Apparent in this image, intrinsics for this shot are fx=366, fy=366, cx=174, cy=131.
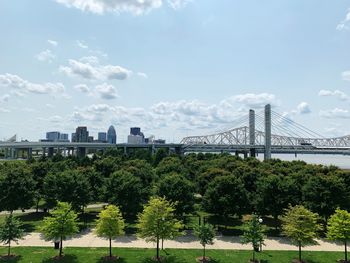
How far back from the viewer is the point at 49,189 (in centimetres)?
4625

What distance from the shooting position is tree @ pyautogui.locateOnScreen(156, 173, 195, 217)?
41.8 m

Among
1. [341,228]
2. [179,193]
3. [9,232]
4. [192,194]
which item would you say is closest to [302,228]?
[341,228]

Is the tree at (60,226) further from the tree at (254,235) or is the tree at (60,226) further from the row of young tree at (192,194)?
the tree at (254,235)

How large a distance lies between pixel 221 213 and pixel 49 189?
2169 cm

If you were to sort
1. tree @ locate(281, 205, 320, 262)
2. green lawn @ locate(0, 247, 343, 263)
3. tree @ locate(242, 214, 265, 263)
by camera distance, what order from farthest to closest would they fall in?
tree @ locate(242, 214, 265, 263) < tree @ locate(281, 205, 320, 262) < green lawn @ locate(0, 247, 343, 263)

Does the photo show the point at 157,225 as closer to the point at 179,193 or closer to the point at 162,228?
the point at 162,228

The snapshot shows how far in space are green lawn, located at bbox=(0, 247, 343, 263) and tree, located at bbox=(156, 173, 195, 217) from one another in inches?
325

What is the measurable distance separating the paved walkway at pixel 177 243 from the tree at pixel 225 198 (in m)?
4.41

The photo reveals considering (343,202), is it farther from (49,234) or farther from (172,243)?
(49,234)

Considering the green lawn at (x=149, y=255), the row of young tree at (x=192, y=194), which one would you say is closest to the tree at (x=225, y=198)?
the row of young tree at (x=192, y=194)

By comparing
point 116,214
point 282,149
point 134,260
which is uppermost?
point 282,149

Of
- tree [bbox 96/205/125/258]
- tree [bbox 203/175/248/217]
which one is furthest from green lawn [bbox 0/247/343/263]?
tree [bbox 203/175/248/217]

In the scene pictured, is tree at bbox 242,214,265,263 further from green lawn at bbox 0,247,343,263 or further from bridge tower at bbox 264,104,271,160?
bridge tower at bbox 264,104,271,160

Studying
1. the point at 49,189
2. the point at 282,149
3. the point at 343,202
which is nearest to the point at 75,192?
the point at 49,189
